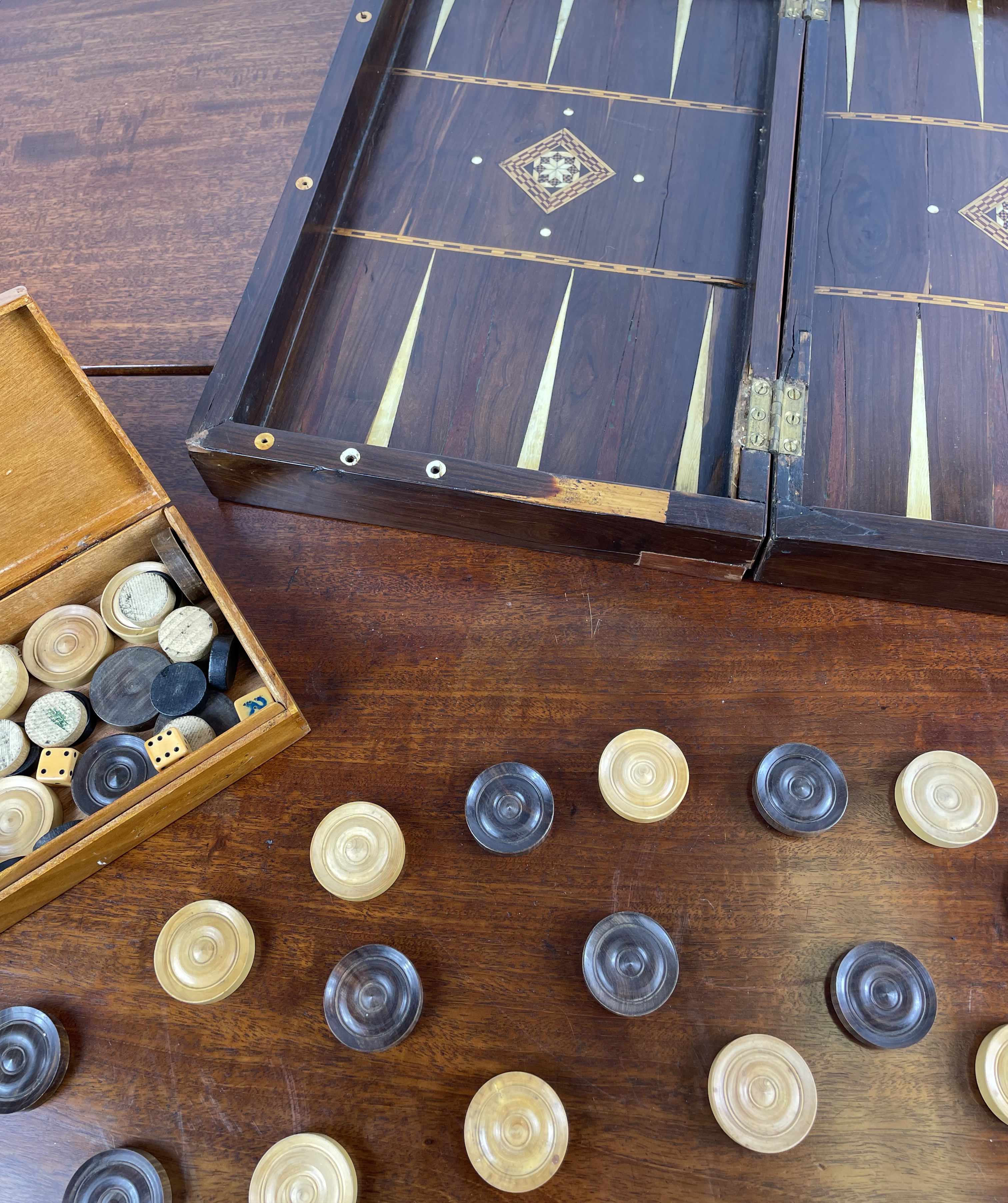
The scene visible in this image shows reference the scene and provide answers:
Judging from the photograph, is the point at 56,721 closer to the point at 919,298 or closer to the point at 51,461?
the point at 51,461

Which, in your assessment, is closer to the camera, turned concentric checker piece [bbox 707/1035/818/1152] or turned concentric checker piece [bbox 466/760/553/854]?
turned concentric checker piece [bbox 707/1035/818/1152]

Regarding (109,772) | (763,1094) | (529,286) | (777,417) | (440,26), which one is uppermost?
(440,26)

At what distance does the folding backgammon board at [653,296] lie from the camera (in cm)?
152

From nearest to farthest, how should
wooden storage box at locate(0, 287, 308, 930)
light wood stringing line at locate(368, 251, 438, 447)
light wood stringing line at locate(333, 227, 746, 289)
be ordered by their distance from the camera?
wooden storage box at locate(0, 287, 308, 930), light wood stringing line at locate(368, 251, 438, 447), light wood stringing line at locate(333, 227, 746, 289)

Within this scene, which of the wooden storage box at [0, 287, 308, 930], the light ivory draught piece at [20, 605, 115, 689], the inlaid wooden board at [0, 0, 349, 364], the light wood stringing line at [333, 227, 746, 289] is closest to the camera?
the wooden storage box at [0, 287, 308, 930]

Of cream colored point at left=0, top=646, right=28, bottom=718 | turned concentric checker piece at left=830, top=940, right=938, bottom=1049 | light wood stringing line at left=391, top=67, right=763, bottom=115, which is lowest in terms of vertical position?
turned concentric checker piece at left=830, top=940, right=938, bottom=1049

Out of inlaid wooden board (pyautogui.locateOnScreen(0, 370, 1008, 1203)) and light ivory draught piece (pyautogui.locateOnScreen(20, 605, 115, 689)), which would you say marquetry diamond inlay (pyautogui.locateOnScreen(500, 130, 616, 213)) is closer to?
inlaid wooden board (pyautogui.locateOnScreen(0, 370, 1008, 1203))

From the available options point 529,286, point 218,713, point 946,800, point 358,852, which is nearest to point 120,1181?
point 358,852

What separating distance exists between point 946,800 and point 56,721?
1.46 metres

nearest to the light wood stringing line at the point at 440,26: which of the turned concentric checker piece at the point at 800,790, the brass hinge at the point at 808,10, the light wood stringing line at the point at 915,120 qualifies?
the brass hinge at the point at 808,10

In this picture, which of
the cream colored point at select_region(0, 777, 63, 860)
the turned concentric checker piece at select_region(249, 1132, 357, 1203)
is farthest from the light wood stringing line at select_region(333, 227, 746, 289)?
the turned concentric checker piece at select_region(249, 1132, 357, 1203)

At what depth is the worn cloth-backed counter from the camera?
1207mm

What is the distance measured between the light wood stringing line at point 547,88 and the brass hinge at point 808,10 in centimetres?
27

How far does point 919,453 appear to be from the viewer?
5.36 feet
